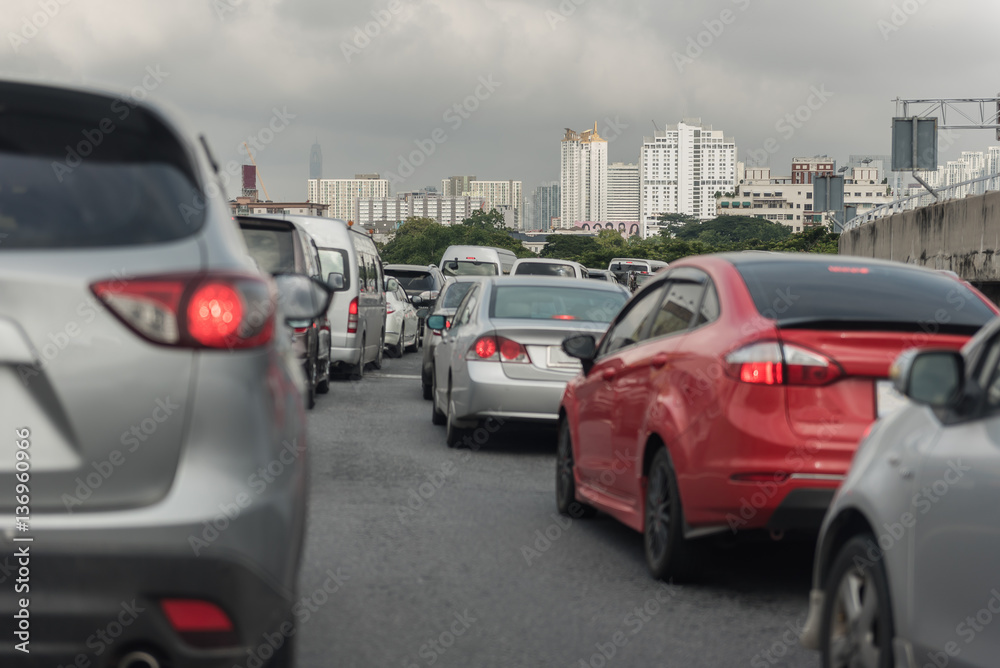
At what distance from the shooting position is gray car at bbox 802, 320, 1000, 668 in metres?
3.09

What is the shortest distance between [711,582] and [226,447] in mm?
3719

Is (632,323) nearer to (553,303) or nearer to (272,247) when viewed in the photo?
(553,303)

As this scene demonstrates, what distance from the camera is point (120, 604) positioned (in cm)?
289

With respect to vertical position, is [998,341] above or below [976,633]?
above

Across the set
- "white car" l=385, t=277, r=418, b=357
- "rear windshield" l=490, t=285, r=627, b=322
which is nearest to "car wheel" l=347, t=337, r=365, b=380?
"white car" l=385, t=277, r=418, b=357

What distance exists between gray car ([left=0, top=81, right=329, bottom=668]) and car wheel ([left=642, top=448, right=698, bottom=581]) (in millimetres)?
2991

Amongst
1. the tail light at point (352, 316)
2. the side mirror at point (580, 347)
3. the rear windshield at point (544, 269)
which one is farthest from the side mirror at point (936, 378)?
the rear windshield at point (544, 269)

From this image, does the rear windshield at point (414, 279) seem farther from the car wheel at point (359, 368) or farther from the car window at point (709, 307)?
the car window at point (709, 307)

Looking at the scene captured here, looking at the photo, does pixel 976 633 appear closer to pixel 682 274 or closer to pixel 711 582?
pixel 711 582

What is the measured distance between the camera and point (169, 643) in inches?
117

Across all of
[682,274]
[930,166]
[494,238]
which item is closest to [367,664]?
[682,274]

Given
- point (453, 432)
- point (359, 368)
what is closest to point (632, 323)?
point (453, 432)

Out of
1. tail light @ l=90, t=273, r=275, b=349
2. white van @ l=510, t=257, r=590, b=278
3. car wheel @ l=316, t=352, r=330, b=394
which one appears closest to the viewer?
tail light @ l=90, t=273, r=275, b=349

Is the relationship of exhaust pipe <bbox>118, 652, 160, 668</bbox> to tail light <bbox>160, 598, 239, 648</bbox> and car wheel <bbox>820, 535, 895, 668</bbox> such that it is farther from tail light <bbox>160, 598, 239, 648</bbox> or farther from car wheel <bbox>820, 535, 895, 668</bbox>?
car wheel <bbox>820, 535, 895, 668</bbox>
